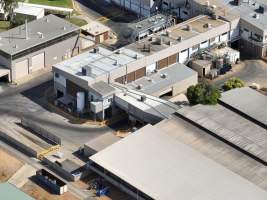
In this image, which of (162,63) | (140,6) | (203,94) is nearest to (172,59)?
(162,63)

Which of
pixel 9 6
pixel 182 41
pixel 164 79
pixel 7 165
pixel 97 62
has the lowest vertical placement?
pixel 7 165

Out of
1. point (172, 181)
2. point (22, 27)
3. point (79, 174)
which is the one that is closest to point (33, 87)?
point (22, 27)

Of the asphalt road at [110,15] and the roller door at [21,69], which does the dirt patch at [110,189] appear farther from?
the asphalt road at [110,15]

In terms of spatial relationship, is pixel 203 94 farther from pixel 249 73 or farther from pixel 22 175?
pixel 22 175

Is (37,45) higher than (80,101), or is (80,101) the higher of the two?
(37,45)

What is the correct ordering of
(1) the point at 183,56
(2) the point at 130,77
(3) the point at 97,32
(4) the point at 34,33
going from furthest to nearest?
(3) the point at 97,32
(4) the point at 34,33
(1) the point at 183,56
(2) the point at 130,77

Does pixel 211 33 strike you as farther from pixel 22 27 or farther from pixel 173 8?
pixel 22 27

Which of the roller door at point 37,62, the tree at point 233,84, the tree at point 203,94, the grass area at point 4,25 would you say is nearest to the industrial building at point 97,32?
the roller door at point 37,62
